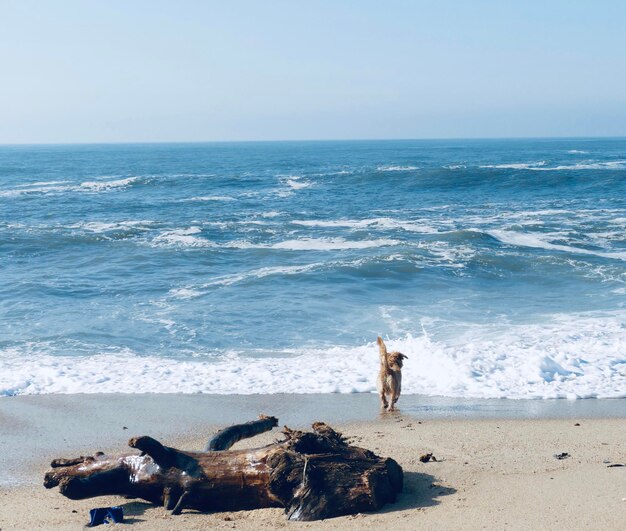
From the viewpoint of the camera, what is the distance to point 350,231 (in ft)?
86.3

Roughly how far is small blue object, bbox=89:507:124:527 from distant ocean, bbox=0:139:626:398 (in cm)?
409

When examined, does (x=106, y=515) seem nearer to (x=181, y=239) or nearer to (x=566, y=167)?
(x=181, y=239)

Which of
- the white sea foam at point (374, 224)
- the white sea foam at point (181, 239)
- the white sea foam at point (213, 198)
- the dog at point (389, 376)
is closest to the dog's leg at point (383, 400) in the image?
the dog at point (389, 376)

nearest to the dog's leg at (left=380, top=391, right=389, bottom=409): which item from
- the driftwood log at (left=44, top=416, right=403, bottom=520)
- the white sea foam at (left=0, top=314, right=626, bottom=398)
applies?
the white sea foam at (left=0, top=314, right=626, bottom=398)

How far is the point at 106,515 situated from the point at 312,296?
10.5 metres

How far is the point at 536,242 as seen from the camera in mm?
23578

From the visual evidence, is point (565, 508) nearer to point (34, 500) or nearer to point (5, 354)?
point (34, 500)

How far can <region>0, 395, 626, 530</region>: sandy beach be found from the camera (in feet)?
19.1

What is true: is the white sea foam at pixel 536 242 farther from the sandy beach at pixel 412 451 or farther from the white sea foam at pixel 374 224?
the sandy beach at pixel 412 451

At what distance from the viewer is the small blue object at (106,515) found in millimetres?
5934

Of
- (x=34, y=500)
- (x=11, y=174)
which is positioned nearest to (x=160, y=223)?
(x=34, y=500)

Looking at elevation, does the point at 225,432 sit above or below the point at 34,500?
above

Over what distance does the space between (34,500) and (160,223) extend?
22.6 meters

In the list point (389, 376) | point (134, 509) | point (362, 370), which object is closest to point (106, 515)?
point (134, 509)
